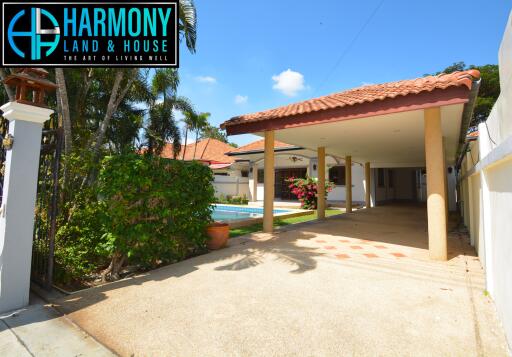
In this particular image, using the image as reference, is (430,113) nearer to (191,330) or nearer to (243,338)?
(243,338)

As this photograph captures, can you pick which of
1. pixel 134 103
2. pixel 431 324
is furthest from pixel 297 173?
pixel 431 324

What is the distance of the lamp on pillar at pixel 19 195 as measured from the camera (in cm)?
355

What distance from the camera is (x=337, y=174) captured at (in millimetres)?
21641

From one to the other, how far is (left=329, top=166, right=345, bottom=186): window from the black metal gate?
1971 centimetres

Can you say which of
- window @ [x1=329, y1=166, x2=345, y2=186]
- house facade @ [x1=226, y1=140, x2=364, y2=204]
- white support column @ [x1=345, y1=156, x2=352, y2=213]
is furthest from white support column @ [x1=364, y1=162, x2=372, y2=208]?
white support column @ [x1=345, y1=156, x2=352, y2=213]

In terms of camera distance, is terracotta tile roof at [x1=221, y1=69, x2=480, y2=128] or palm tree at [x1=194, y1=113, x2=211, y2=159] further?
palm tree at [x1=194, y1=113, x2=211, y2=159]

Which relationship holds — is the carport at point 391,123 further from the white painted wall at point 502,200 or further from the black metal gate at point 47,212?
the black metal gate at point 47,212

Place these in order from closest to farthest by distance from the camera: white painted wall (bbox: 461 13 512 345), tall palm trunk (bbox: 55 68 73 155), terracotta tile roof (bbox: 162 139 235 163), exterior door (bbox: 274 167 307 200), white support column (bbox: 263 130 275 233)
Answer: white painted wall (bbox: 461 13 512 345)
tall palm trunk (bbox: 55 68 73 155)
white support column (bbox: 263 130 275 233)
exterior door (bbox: 274 167 307 200)
terracotta tile roof (bbox: 162 139 235 163)

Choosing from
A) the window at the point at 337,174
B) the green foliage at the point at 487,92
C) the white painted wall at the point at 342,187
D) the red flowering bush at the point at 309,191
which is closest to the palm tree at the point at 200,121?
the white painted wall at the point at 342,187

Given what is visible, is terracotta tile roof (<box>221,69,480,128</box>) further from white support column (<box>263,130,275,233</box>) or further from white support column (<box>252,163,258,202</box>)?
white support column (<box>252,163,258,202</box>)

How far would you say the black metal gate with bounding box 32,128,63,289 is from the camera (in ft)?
→ 14.0

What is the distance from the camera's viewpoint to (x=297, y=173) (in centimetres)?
2264

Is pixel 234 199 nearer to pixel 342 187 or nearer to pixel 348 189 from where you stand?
pixel 342 187

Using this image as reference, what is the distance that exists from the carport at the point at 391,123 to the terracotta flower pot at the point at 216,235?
8.33 feet
